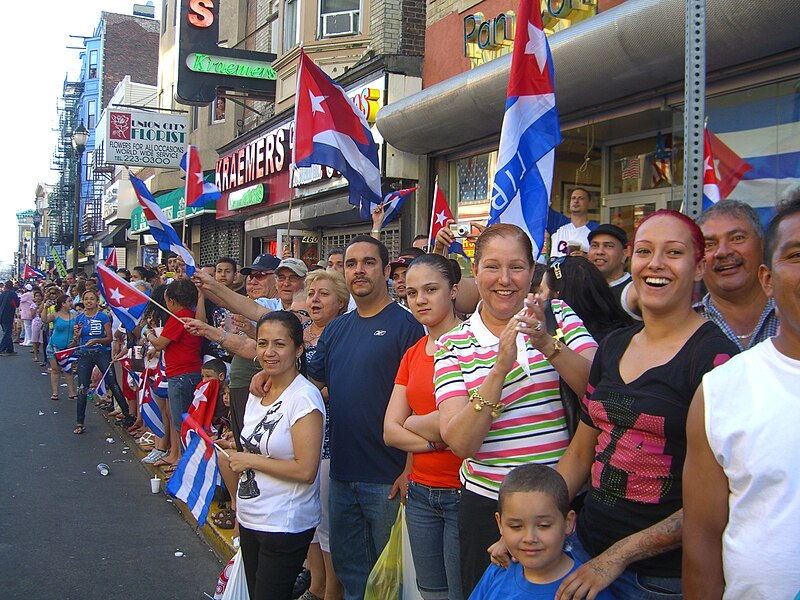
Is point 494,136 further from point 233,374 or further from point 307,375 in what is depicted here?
point 307,375

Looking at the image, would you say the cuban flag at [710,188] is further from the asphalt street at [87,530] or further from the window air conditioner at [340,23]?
the window air conditioner at [340,23]

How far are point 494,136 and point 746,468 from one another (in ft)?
27.4

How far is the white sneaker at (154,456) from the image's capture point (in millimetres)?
8742

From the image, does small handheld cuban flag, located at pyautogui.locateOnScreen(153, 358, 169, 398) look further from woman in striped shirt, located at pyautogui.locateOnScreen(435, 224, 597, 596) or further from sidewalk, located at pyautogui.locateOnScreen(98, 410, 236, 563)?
woman in striped shirt, located at pyautogui.locateOnScreen(435, 224, 597, 596)

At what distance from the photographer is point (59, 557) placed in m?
5.96

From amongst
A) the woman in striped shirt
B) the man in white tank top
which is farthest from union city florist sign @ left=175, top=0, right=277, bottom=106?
the man in white tank top

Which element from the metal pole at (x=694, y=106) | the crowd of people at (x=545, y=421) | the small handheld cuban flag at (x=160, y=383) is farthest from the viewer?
the small handheld cuban flag at (x=160, y=383)

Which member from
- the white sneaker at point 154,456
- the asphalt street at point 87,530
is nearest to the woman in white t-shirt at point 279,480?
the asphalt street at point 87,530

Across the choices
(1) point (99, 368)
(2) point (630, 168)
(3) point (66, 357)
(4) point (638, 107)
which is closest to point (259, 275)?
(4) point (638, 107)

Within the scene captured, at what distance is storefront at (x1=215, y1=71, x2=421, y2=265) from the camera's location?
11484 millimetres

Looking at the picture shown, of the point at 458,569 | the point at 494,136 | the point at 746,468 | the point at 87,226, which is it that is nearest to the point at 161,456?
the point at 494,136

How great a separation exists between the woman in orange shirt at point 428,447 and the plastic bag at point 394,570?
0.25 m

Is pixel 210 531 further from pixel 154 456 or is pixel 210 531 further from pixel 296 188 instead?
pixel 296 188

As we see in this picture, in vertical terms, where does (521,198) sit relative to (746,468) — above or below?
above
